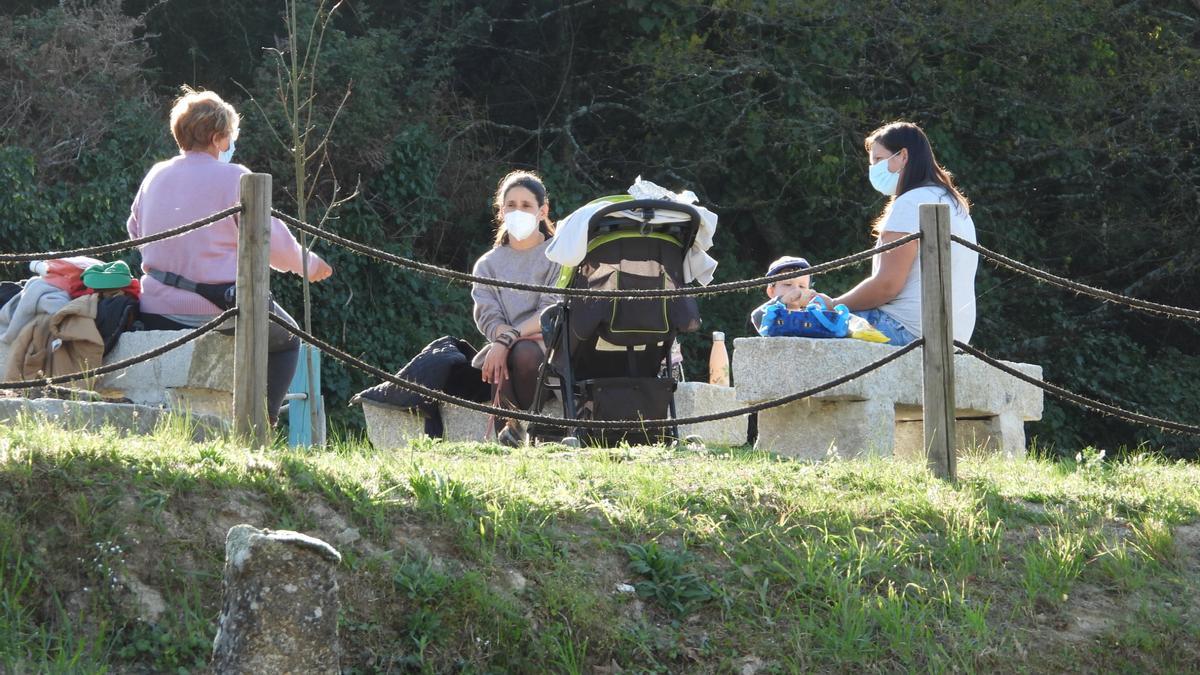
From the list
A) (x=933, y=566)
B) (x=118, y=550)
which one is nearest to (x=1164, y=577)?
(x=933, y=566)

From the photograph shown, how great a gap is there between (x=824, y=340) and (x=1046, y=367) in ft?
33.9

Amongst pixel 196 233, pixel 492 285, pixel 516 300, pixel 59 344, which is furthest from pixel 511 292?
pixel 492 285

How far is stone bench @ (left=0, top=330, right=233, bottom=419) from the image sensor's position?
7059 millimetres

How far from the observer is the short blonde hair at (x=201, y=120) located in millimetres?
6973

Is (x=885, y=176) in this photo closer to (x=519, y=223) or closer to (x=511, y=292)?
(x=519, y=223)

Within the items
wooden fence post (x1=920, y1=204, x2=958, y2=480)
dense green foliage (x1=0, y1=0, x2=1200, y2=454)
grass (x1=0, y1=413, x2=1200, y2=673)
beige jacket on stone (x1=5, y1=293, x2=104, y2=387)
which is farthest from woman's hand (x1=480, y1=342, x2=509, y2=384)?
dense green foliage (x1=0, y1=0, x2=1200, y2=454)

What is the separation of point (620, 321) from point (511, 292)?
0.95 metres

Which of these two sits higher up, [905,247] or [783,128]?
[783,128]

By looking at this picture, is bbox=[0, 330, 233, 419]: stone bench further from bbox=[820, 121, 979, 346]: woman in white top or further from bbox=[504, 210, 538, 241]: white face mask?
bbox=[820, 121, 979, 346]: woman in white top

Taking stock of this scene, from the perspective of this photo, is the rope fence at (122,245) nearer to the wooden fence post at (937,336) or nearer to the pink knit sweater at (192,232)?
the pink knit sweater at (192,232)

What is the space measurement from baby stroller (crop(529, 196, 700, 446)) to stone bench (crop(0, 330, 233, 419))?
5.14 ft

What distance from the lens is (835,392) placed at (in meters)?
7.43

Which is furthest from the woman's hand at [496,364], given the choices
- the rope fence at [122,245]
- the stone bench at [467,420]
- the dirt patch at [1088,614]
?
the dirt patch at [1088,614]

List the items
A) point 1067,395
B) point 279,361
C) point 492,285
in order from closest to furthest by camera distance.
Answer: point 492,285 → point 1067,395 → point 279,361
